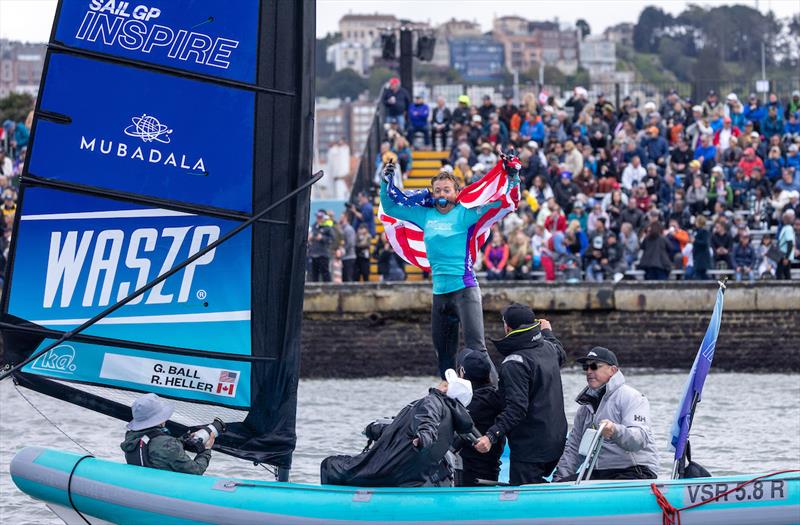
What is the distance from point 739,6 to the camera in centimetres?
12669

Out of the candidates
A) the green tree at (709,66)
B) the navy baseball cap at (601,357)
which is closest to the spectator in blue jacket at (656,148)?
the navy baseball cap at (601,357)

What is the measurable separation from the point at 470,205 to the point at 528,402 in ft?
6.29

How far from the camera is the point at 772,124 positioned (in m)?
25.2

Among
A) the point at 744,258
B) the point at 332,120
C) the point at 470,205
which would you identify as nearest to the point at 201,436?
the point at 470,205

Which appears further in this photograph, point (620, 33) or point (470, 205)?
point (620, 33)

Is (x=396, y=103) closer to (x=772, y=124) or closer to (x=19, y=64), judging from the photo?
(x=772, y=124)

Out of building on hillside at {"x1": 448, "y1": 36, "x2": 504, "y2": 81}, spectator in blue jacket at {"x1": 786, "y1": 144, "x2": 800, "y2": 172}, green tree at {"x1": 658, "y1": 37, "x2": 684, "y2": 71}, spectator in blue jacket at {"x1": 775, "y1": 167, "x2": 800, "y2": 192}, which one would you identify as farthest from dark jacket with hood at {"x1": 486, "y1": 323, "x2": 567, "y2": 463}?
building on hillside at {"x1": 448, "y1": 36, "x2": 504, "y2": 81}

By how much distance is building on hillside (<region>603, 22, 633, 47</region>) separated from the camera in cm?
18010

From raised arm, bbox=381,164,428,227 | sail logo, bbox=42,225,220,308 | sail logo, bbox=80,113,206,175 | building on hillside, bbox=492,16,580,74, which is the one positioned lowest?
sail logo, bbox=42,225,220,308

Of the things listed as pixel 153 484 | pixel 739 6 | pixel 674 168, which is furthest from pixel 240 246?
pixel 739 6

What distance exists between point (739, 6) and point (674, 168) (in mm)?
107454

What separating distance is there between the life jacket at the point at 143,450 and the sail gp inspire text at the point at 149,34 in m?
2.26

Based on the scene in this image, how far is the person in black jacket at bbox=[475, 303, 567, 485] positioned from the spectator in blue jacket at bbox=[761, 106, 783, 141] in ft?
54.8

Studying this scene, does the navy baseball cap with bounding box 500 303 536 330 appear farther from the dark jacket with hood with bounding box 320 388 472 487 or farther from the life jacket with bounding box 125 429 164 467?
the life jacket with bounding box 125 429 164 467
